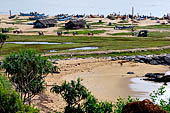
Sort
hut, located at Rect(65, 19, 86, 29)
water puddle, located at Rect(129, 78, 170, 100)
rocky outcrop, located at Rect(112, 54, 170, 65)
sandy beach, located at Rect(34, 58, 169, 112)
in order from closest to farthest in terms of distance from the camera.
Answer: sandy beach, located at Rect(34, 58, 169, 112)
water puddle, located at Rect(129, 78, 170, 100)
rocky outcrop, located at Rect(112, 54, 170, 65)
hut, located at Rect(65, 19, 86, 29)

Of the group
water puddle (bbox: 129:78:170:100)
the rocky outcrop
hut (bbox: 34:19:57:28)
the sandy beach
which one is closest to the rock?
the sandy beach

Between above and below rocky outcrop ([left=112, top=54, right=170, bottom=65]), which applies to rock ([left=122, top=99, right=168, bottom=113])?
above

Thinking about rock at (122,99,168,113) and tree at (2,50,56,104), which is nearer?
rock at (122,99,168,113)

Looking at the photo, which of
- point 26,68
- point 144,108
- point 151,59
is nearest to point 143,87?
point 151,59

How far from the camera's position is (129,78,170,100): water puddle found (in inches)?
1318

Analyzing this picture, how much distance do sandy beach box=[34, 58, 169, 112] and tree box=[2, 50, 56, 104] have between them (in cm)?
366

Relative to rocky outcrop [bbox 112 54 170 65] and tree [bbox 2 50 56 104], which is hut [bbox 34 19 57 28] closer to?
rocky outcrop [bbox 112 54 170 65]

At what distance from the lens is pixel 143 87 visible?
3688 cm

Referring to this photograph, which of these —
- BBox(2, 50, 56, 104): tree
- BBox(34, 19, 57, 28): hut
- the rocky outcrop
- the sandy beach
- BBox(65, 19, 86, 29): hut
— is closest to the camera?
BBox(2, 50, 56, 104): tree

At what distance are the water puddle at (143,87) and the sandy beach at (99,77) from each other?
0.50 metres

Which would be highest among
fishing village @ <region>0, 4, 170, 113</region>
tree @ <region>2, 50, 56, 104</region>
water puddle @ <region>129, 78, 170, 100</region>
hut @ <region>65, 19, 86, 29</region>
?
hut @ <region>65, 19, 86, 29</region>

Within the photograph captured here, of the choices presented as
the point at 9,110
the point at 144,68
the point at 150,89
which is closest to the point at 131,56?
the point at 144,68

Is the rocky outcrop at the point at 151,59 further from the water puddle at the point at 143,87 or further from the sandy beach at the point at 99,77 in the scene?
the water puddle at the point at 143,87

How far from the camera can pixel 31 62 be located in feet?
78.3
